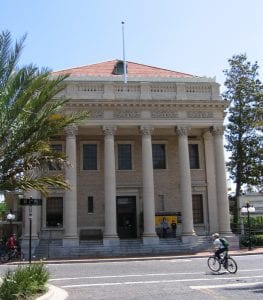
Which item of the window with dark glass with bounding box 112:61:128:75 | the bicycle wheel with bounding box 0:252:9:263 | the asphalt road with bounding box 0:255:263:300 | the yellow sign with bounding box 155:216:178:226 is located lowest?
the asphalt road with bounding box 0:255:263:300

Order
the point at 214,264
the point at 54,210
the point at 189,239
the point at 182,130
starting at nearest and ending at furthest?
1. the point at 214,264
2. the point at 189,239
3. the point at 182,130
4. the point at 54,210

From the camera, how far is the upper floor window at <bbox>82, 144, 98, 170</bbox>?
125 ft

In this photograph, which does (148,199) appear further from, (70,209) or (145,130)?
(70,209)

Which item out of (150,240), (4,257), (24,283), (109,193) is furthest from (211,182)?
(24,283)

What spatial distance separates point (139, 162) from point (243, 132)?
1073 cm

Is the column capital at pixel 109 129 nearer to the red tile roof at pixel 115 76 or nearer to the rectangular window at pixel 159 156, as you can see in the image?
the rectangular window at pixel 159 156

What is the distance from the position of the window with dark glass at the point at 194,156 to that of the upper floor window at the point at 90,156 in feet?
25.5

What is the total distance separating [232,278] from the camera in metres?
16.6

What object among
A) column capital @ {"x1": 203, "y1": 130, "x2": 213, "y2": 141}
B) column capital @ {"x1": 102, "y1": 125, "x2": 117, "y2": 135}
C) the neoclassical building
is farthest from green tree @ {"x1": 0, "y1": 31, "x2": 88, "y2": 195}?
column capital @ {"x1": 203, "y1": 130, "x2": 213, "y2": 141}


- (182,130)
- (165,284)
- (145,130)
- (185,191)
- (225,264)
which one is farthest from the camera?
(182,130)

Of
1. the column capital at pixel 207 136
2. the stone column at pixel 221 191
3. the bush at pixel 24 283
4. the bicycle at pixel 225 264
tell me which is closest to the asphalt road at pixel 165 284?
the bicycle at pixel 225 264

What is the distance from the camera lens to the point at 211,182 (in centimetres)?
3831

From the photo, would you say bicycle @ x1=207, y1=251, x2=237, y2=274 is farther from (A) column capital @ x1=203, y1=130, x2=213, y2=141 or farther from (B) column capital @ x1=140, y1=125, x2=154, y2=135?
(A) column capital @ x1=203, y1=130, x2=213, y2=141

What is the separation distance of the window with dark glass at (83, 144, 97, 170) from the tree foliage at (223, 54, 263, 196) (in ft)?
41.7
